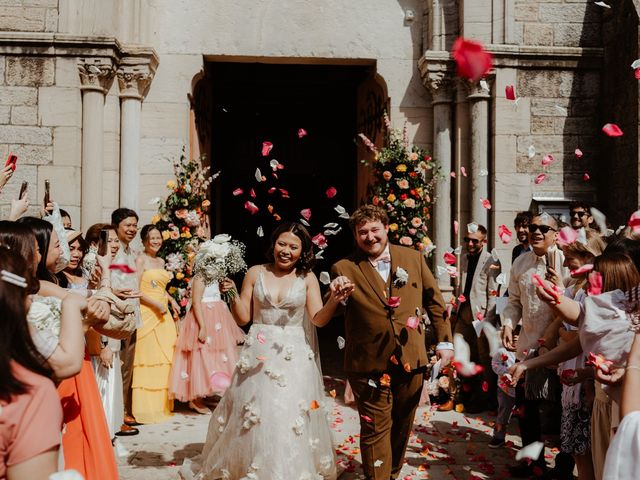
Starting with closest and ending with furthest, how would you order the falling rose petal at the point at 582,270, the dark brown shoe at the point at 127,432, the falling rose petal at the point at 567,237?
the falling rose petal at the point at 582,270 < the falling rose petal at the point at 567,237 < the dark brown shoe at the point at 127,432

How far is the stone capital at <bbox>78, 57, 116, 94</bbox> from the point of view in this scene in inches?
316

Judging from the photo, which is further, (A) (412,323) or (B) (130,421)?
(B) (130,421)

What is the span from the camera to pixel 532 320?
17.2ft

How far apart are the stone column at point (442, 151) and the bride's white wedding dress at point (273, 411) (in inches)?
161

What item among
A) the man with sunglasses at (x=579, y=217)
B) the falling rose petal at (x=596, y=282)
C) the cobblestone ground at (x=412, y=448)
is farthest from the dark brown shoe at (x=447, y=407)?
the falling rose petal at (x=596, y=282)

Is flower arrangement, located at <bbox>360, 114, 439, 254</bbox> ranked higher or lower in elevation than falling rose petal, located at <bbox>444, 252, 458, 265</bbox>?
higher

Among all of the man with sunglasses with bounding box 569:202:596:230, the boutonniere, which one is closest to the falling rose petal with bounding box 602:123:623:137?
the man with sunglasses with bounding box 569:202:596:230

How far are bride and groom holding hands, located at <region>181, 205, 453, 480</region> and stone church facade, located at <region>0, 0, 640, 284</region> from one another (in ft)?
13.0

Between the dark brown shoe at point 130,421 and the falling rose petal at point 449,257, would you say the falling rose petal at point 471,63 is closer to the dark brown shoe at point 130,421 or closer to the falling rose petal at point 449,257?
the falling rose petal at point 449,257

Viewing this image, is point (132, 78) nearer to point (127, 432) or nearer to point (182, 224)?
point (182, 224)

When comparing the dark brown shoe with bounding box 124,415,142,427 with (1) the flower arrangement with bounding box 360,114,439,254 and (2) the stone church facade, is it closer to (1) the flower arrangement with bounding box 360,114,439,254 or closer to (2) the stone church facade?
(2) the stone church facade

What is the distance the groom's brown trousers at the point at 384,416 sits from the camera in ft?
15.0

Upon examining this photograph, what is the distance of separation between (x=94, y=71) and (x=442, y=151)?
14.6ft

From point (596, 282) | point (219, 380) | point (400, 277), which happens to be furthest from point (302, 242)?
point (219, 380)
